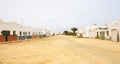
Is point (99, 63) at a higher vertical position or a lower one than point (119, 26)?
lower

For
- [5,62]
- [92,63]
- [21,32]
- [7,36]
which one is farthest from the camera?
[21,32]

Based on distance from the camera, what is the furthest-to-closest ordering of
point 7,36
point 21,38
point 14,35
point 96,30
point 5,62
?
1. point 96,30
2. point 21,38
3. point 14,35
4. point 7,36
5. point 5,62

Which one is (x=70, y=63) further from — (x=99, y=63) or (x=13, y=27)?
(x=13, y=27)

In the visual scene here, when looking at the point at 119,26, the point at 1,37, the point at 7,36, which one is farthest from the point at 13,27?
the point at 119,26

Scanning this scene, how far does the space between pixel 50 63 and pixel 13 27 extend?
114ft

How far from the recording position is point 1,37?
37000mm

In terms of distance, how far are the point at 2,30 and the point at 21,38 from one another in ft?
34.6

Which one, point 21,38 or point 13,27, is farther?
point 21,38

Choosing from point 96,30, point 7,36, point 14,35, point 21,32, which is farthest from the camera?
point 96,30

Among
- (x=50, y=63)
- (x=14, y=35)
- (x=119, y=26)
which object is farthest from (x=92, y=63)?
(x=14, y=35)

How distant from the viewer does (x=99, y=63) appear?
1160 centimetres

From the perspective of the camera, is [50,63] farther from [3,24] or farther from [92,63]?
[3,24]

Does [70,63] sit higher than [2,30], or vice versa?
[2,30]

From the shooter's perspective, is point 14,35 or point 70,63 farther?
point 14,35
